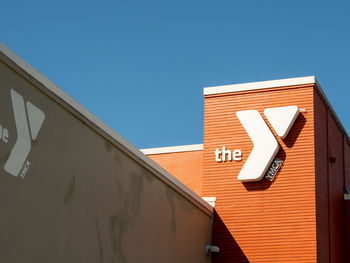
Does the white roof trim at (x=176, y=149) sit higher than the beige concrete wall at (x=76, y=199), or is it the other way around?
the white roof trim at (x=176, y=149)

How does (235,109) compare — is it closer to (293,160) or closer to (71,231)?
(293,160)

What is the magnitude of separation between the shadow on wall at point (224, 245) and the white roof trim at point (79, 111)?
153 centimetres

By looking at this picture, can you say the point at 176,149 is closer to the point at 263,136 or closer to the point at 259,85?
the point at 259,85

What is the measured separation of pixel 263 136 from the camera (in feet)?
53.1

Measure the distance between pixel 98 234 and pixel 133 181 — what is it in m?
1.71

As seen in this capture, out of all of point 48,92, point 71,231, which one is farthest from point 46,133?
point 71,231

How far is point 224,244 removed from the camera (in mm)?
16000

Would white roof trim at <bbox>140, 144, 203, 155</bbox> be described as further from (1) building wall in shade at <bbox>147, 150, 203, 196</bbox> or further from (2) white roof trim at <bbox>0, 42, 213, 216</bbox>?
(2) white roof trim at <bbox>0, 42, 213, 216</bbox>

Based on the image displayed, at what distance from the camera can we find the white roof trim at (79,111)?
30.8 feet

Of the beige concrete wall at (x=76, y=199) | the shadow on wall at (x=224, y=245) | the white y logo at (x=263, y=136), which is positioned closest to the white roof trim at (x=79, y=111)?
the beige concrete wall at (x=76, y=199)

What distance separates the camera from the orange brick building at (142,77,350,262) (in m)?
15.5

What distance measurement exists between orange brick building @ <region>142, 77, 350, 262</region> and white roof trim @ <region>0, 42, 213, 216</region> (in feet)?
5.46

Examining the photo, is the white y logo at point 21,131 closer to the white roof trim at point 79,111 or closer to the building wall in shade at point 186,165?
the white roof trim at point 79,111

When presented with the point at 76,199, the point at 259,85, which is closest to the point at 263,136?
the point at 259,85
